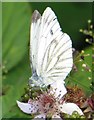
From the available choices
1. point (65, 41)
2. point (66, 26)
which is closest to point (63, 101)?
point (65, 41)

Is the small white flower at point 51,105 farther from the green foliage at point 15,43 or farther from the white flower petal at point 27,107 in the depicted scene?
the green foliage at point 15,43

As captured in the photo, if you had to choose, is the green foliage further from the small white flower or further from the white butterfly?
the small white flower

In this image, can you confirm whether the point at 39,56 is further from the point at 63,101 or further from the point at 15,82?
the point at 15,82

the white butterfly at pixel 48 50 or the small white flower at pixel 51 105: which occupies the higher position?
the white butterfly at pixel 48 50

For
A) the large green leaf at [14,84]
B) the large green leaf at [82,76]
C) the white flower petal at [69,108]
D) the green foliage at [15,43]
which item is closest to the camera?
the white flower petal at [69,108]

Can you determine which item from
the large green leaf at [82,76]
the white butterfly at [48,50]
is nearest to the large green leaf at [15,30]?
the large green leaf at [82,76]

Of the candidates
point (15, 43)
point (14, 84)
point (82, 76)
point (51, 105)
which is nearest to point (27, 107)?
point (51, 105)

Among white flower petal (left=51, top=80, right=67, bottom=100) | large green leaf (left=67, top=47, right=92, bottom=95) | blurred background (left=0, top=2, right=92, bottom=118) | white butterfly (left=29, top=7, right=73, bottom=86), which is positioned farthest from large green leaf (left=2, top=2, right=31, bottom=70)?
white flower petal (left=51, top=80, right=67, bottom=100)

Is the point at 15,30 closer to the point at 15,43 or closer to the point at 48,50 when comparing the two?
the point at 15,43
